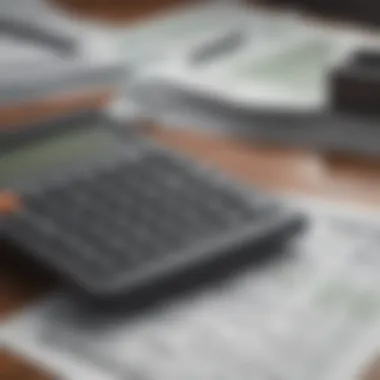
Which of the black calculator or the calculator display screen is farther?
the calculator display screen

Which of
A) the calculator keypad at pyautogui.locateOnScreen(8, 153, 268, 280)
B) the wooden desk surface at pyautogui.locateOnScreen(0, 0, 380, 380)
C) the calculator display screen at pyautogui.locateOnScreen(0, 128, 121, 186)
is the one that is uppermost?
the wooden desk surface at pyautogui.locateOnScreen(0, 0, 380, 380)

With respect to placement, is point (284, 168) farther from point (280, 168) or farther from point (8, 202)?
point (8, 202)

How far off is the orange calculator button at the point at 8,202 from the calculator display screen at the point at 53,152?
2 cm

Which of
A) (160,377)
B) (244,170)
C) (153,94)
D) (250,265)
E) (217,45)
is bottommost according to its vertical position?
(160,377)

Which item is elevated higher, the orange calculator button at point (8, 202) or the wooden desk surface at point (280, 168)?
the wooden desk surface at point (280, 168)

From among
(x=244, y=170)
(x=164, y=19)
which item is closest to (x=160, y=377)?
(x=244, y=170)

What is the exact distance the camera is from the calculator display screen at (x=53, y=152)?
683mm

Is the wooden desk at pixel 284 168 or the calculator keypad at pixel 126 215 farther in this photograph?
the wooden desk at pixel 284 168

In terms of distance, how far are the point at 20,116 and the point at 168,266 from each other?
1.18ft

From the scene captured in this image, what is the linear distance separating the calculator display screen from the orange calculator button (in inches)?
0.7

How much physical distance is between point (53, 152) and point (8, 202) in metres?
0.08

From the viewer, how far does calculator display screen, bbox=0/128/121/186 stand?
0.68 meters

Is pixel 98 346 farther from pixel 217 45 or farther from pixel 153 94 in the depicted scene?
pixel 217 45

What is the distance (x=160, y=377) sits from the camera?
0.46 metres
